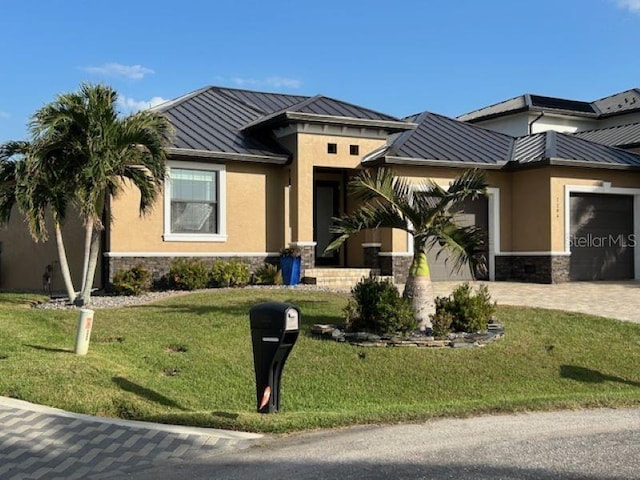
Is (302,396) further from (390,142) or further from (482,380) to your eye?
(390,142)

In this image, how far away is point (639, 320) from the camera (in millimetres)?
12500

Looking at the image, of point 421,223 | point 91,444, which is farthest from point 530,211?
point 91,444

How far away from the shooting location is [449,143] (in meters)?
20.8

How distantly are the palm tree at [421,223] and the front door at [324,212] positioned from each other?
30.9 feet

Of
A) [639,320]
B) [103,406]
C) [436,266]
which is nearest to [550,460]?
[103,406]

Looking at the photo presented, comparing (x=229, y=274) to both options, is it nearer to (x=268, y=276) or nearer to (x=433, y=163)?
(x=268, y=276)

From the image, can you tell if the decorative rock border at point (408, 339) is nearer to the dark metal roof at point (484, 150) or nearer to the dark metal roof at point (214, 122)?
the dark metal roof at point (214, 122)

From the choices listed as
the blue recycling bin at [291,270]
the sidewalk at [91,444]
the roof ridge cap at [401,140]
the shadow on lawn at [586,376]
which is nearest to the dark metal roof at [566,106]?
the roof ridge cap at [401,140]

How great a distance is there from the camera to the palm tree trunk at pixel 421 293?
10.6 m

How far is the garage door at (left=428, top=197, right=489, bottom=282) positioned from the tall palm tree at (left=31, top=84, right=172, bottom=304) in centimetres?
935

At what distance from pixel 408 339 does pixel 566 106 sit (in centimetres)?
2470

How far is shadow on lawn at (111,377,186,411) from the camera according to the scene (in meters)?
7.70

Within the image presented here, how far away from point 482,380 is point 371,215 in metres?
3.23

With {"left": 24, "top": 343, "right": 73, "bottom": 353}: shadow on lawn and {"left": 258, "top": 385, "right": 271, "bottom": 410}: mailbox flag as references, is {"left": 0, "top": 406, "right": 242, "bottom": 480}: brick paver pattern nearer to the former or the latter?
{"left": 258, "top": 385, "right": 271, "bottom": 410}: mailbox flag
